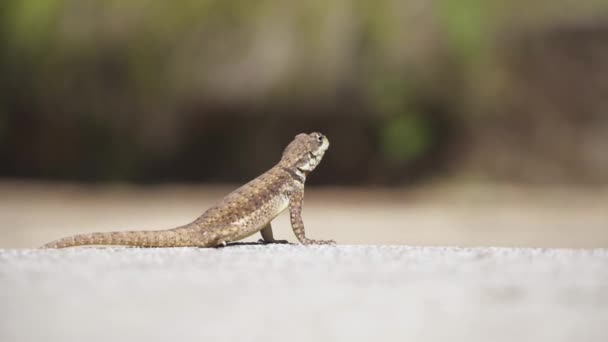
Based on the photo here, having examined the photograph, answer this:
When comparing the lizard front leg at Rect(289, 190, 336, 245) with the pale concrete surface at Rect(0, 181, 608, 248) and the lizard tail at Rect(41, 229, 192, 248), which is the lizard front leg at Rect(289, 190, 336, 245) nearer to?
the lizard tail at Rect(41, 229, 192, 248)

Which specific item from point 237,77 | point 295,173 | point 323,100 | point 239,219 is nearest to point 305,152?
point 295,173

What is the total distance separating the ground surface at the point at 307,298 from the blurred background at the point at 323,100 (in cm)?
1252

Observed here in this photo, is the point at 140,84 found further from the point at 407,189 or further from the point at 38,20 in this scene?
the point at 407,189

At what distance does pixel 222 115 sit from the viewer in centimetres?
1811

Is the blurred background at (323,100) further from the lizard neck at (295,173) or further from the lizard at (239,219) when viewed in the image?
the lizard at (239,219)

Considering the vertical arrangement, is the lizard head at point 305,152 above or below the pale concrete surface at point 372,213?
above

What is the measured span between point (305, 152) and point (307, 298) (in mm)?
2906

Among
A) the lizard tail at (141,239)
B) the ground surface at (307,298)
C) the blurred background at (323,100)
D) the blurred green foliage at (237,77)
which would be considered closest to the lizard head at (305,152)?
the lizard tail at (141,239)

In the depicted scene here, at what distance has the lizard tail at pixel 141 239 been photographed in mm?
5891

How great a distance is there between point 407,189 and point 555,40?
158 inches

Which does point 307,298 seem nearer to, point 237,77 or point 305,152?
point 305,152

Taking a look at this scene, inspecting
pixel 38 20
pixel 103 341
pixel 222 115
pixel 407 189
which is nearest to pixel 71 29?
pixel 38 20

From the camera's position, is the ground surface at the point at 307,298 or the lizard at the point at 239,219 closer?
the ground surface at the point at 307,298

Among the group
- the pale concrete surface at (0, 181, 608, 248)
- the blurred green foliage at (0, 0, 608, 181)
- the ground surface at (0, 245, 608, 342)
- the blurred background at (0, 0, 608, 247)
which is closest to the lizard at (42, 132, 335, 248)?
the ground surface at (0, 245, 608, 342)
